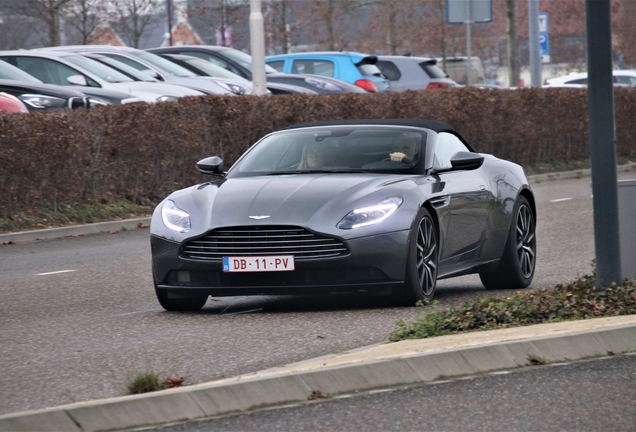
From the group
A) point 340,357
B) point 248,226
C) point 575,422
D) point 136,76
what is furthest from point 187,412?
point 136,76

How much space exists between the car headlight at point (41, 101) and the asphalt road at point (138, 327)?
583cm

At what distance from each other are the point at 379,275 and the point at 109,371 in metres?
2.57

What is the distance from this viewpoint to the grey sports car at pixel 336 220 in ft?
28.8

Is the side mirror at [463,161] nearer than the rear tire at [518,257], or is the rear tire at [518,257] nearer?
the side mirror at [463,161]

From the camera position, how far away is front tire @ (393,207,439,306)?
8.91 metres

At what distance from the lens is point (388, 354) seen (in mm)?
6465

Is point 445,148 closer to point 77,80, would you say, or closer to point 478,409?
point 478,409

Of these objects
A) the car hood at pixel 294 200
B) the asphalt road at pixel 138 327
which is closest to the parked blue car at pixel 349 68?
the asphalt road at pixel 138 327

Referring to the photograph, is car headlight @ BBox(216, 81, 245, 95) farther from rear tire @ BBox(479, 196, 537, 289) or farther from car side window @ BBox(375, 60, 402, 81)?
rear tire @ BBox(479, 196, 537, 289)

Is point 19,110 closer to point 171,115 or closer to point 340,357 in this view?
point 171,115

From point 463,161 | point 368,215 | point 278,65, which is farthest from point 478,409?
point 278,65

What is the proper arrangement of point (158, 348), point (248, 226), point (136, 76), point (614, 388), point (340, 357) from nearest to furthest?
point (614, 388) → point (340, 357) → point (158, 348) → point (248, 226) → point (136, 76)

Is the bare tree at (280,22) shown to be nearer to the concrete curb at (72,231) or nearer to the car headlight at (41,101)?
the car headlight at (41,101)

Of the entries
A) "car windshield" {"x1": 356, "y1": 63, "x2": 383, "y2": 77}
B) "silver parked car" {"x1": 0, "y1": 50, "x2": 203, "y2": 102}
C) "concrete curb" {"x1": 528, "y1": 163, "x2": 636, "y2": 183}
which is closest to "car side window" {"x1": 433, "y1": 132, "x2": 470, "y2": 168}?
"silver parked car" {"x1": 0, "y1": 50, "x2": 203, "y2": 102}
